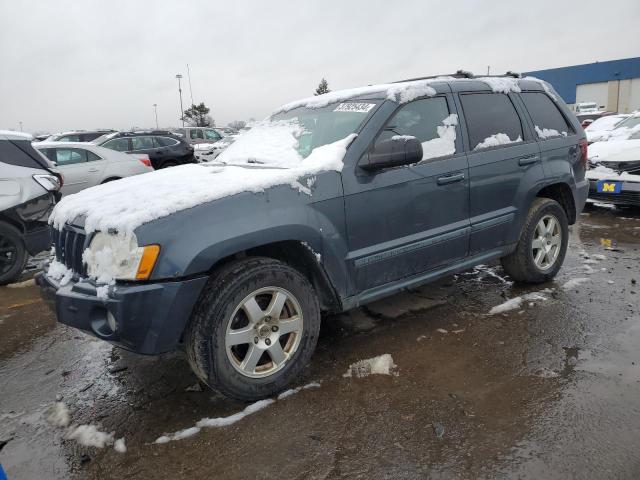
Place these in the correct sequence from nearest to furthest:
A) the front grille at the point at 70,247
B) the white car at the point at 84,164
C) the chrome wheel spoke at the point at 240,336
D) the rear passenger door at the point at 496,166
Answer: the chrome wheel spoke at the point at 240,336 < the front grille at the point at 70,247 < the rear passenger door at the point at 496,166 < the white car at the point at 84,164

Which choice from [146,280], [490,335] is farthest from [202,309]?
[490,335]

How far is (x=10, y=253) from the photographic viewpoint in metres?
5.63

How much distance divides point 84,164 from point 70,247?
275 inches

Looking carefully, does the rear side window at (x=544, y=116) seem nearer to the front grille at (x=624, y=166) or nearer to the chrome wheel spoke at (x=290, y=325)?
the chrome wheel spoke at (x=290, y=325)

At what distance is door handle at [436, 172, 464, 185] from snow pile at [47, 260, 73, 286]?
8.20 ft

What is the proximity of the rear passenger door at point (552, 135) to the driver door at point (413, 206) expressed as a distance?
1.04 meters

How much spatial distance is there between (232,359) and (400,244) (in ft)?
4.51

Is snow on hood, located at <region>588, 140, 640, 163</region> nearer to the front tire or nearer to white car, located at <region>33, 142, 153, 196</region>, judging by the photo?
the front tire

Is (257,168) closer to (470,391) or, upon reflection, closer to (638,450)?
(470,391)

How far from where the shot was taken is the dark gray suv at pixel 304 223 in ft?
8.34

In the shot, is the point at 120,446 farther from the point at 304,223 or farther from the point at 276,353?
the point at 304,223

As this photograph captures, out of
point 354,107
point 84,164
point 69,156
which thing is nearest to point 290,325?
point 354,107

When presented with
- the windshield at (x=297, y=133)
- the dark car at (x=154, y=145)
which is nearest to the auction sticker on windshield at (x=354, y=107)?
the windshield at (x=297, y=133)

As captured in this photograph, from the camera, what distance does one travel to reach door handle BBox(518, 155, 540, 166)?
409 centimetres
